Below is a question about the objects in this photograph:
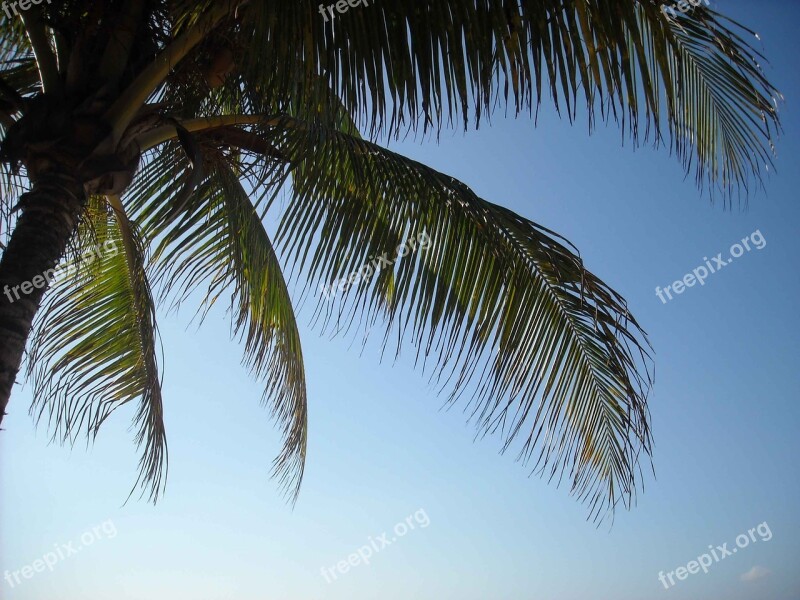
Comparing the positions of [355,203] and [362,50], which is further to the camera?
[355,203]

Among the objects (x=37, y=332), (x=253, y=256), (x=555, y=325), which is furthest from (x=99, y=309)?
(x=555, y=325)

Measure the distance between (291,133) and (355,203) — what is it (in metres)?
0.48

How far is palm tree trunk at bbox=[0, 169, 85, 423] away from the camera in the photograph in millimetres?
2467

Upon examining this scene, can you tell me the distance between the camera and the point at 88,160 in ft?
9.39

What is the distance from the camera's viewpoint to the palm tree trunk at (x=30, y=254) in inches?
97.1

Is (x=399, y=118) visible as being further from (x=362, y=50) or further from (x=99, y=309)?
(x=99, y=309)

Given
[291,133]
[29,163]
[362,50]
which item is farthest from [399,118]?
[29,163]

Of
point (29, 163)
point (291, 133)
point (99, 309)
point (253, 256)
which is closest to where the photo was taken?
point (29, 163)

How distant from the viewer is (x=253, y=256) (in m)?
4.10

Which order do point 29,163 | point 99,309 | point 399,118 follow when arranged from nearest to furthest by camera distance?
1. point 399,118
2. point 29,163
3. point 99,309

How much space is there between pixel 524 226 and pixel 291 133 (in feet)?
4.18

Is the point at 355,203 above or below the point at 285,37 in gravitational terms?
below

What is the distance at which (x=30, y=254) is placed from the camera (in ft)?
8.48

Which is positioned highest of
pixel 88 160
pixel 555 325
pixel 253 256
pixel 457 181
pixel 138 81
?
pixel 138 81
